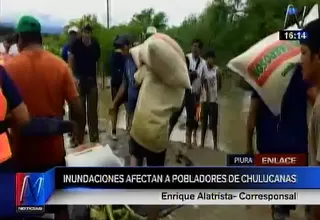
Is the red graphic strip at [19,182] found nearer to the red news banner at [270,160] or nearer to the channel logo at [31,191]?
the channel logo at [31,191]

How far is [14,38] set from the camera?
4.35 m

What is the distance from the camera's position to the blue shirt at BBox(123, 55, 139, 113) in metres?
4.42

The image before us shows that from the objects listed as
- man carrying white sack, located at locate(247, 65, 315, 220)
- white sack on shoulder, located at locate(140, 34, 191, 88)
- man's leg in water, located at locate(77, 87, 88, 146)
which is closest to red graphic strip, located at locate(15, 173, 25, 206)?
man's leg in water, located at locate(77, 87, 88, 146)

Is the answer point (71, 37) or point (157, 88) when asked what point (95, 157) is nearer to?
point (157, 88)

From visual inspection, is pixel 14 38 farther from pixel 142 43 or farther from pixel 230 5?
pixel 230 5

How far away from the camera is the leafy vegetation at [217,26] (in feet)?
14.3

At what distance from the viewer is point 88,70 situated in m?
4.39

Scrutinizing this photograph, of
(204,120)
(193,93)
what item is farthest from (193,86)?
(204,120)

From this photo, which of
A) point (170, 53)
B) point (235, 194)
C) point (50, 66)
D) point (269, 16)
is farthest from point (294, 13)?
point (50, 66)

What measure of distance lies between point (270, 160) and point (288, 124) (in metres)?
0.20

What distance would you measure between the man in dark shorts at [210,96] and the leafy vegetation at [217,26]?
0.17ft

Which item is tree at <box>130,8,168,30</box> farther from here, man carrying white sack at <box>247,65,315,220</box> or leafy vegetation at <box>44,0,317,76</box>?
man carrying white sack at <box>247,65,315,220</box>

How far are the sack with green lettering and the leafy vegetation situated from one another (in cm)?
4

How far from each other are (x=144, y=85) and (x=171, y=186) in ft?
1.69
